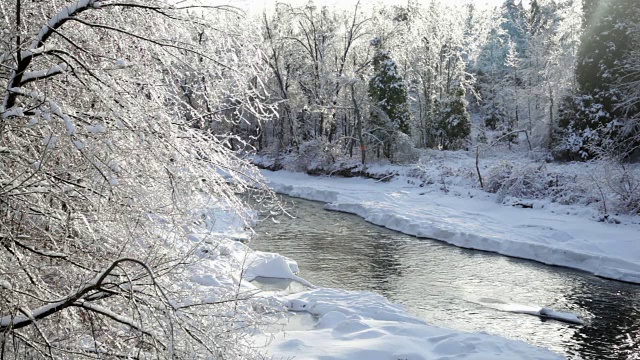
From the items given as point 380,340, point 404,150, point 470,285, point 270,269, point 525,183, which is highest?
point 404,150

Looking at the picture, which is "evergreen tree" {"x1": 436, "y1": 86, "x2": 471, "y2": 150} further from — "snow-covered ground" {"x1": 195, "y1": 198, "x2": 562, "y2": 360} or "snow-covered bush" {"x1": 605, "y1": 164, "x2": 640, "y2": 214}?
"snow-covered ground" {"x1": 195, "y1": 198, "x2": 562, "y2": 360}

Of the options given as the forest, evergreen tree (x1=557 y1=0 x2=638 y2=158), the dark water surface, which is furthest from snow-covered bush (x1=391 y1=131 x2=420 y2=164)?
the forest

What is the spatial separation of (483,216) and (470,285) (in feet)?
25.5

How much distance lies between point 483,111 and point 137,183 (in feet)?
160

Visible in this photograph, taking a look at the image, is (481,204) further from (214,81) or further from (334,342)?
(214,81)

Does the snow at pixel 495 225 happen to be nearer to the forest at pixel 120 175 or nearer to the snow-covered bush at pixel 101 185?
the forest at pixel 120 175

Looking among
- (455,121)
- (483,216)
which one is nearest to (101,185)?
(483,216)

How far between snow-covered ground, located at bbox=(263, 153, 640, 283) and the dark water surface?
65cm

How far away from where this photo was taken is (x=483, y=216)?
1923 centimetres

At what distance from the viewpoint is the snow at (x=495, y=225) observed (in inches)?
555

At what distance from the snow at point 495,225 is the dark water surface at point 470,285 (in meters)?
0.57

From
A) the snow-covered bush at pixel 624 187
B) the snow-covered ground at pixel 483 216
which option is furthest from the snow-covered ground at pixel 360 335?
the snow-covered bush at pixel 624 187

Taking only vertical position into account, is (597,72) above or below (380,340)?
above

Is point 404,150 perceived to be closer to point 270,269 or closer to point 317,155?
point 317,155
